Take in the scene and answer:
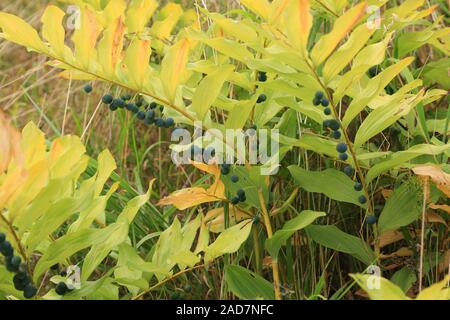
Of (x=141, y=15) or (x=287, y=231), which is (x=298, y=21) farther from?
(x=141, y=15)

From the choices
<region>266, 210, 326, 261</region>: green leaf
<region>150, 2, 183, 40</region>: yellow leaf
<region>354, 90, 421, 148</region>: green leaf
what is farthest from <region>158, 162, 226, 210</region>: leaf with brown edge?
<region>150, 2, 183, 40</region>: yellow leaf

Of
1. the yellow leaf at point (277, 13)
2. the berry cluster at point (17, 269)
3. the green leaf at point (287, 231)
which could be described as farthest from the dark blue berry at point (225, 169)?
the berry cluster at point (17, 269)

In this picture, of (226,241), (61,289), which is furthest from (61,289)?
(226,241)

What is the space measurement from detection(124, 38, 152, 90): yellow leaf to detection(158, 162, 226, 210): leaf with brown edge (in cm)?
15

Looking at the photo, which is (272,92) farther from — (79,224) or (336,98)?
(79,224)

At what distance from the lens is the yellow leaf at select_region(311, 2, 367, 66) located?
3.27 ft

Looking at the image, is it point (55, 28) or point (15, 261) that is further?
point (55, 28)

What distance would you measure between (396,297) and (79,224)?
47 centimetres

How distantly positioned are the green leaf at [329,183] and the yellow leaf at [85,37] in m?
0.36

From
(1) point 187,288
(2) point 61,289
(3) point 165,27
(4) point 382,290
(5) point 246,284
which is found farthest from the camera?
(3) point 165,27

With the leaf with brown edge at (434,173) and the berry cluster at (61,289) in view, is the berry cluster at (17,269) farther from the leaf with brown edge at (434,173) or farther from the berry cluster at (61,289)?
the leaf with brown edge at (434,173)

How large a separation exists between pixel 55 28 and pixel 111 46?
87 mm

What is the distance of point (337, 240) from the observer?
4.21 ft

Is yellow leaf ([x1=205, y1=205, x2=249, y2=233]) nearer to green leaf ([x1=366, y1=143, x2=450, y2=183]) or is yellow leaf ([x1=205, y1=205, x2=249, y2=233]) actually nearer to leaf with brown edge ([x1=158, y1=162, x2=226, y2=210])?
leaf with brown edge ([x1=158, y1=162, x2=226, y2=210])
